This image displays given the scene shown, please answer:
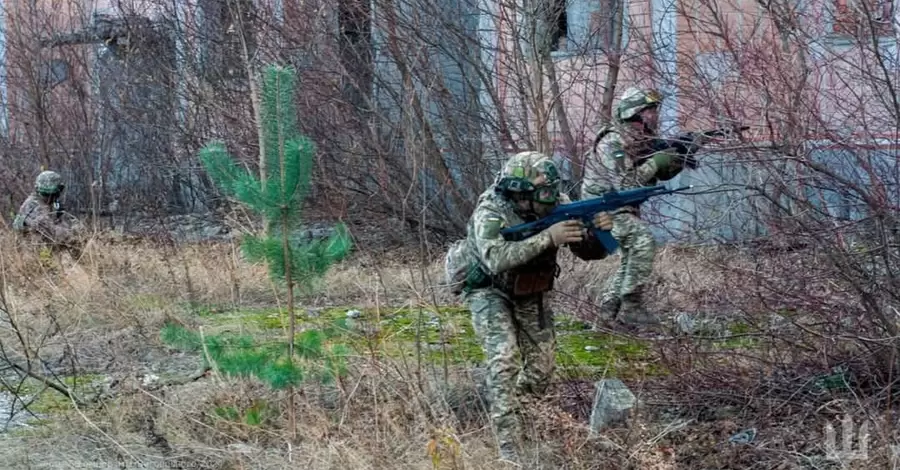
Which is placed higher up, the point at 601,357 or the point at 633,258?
the point at 633,258

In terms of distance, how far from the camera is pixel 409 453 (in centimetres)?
524

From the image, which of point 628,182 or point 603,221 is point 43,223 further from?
point 603,221

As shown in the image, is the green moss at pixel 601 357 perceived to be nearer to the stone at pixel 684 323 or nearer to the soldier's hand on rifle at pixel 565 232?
the stone at pixel 684 323

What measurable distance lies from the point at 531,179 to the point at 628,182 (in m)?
2.10

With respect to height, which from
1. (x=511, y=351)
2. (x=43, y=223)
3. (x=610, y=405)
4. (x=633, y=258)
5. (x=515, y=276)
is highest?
(x=43, y=223)

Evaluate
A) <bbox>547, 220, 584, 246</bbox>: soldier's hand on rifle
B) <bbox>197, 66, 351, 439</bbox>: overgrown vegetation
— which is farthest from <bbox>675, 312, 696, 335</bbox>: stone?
<bbox>197, 66, 351, 439</bbox>: overgrown vegetation

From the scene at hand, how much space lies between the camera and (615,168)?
7.79m

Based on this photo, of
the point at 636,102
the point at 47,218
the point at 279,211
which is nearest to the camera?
the point at 279,211

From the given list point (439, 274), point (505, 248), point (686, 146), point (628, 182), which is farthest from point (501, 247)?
point (439, 274)

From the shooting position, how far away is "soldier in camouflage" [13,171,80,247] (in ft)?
34.8

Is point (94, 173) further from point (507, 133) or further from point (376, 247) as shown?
point (507, 133)

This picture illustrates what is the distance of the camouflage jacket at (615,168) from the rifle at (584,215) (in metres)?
1.54

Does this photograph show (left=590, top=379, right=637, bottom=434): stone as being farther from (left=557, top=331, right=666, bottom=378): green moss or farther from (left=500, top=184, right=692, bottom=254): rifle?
(left=500, top=184, right=692, bottom=254): rifle

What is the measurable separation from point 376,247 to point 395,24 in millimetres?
2492
